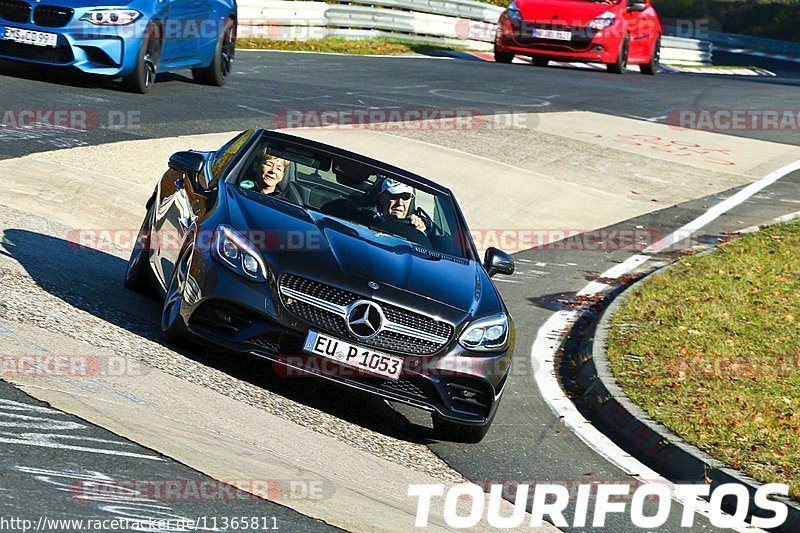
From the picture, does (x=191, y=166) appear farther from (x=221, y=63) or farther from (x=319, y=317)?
(x=221, y=63)

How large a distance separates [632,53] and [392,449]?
21446 mm

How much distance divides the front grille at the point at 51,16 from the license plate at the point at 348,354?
9153mm

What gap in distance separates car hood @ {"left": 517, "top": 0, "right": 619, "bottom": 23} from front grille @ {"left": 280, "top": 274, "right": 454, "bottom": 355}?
19014mm

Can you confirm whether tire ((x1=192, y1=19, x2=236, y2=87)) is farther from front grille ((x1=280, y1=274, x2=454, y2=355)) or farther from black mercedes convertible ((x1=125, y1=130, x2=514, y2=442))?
front grille ((x1=280, y1=274, x2=454, y2=355))

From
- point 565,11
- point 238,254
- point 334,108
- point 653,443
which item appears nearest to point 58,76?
point 334,108

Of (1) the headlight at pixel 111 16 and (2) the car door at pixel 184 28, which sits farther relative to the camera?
(2) the car door at pixel 184 28

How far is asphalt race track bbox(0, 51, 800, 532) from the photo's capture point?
547 centimetres

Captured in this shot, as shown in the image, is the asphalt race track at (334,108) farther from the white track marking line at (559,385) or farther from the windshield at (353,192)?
the windshield at (353,192)

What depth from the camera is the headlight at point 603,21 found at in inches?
993

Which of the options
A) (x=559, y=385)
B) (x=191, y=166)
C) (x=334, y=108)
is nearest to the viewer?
(x=191, y=166)

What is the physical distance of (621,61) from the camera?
26.9m

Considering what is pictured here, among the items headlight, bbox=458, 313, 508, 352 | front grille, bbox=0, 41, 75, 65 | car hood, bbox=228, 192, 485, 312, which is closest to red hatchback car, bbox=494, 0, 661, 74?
front grille, bbox=0, 41, 75, 65

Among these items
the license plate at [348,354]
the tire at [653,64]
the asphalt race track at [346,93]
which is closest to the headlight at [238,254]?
the license plate at [348,354]

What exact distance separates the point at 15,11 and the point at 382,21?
1573 centimetres
